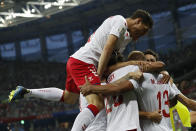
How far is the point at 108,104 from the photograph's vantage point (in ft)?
9.31

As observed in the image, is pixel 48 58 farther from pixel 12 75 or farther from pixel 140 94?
pixel 140 94

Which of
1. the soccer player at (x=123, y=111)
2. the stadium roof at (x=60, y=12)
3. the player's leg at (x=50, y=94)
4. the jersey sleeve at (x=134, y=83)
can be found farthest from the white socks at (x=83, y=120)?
the stadium roof at (x=60, y=12)

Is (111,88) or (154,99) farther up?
(111,88)

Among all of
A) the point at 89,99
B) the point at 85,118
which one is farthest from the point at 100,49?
Result: the point at 85,118

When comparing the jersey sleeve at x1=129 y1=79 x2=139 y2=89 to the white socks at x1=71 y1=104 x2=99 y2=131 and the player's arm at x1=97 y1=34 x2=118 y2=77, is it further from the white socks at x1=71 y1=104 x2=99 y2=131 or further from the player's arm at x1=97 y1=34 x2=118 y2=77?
the white socks at x1=71 y1=104 x2=99 y2=131

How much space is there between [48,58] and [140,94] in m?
27.1

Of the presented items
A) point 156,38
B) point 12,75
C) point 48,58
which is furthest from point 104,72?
point 48,58

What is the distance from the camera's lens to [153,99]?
272cm

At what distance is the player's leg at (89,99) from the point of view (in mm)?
3035

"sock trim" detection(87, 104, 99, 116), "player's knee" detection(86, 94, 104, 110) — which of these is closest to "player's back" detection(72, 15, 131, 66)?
"player's knee" detection(86, 94, 104, 110)

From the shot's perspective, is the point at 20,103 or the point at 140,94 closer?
the point at 140,94

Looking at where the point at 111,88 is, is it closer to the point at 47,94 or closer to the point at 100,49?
the point at 100,49

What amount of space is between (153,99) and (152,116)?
0.52 feet

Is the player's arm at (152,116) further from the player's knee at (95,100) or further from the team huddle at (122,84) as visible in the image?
the player's knee at (95,100)
